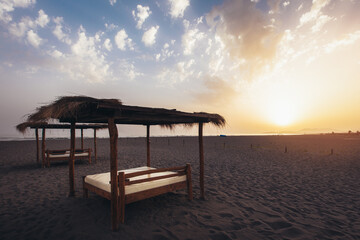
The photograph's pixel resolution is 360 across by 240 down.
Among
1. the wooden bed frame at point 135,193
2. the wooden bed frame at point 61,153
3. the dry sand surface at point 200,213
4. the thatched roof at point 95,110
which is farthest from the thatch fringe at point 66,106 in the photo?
the wooden bed frame at point 61,153

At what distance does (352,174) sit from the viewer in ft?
32.7

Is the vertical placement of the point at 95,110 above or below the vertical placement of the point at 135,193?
above

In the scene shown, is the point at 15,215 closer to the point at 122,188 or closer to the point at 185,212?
the point at 122,188

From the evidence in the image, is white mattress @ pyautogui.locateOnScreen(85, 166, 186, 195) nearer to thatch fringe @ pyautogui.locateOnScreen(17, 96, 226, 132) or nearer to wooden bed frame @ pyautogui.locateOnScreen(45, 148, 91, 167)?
thatch fringe @ pyautogui.locateOnScreen(17, 96, 226, 132)

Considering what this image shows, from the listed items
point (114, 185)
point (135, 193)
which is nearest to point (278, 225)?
point (135, 193)

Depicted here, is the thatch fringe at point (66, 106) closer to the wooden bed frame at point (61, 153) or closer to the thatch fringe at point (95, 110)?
the thatch fringe at point (95, 110)

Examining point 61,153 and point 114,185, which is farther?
point 61,153

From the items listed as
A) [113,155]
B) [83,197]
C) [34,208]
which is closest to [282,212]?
[113,155]

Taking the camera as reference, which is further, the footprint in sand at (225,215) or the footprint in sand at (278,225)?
the footprint in sand at (225,215)

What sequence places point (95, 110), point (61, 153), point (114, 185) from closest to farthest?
point (114, 185) < point (95, 110) < point (61, 153)

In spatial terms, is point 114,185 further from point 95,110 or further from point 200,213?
point 200,213

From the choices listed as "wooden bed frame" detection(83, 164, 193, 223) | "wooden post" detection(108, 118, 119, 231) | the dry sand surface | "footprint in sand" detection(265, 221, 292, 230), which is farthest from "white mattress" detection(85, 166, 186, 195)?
"footprint in sand" detection(265, 221, 292, 230)

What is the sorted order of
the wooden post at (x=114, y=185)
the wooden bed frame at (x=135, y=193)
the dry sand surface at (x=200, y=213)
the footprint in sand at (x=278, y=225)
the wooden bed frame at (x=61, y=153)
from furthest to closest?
1. the wooden bed frame at (x=61, y=153)
2. the wooden bed frame at (x=135, y=193)
3. the footprint in sand at (x=278, y=225)
4. the wooden post at (x=114, y=185)
5. the dry sand surface at (x=200, y=213)

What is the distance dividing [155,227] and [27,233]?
279 cm
